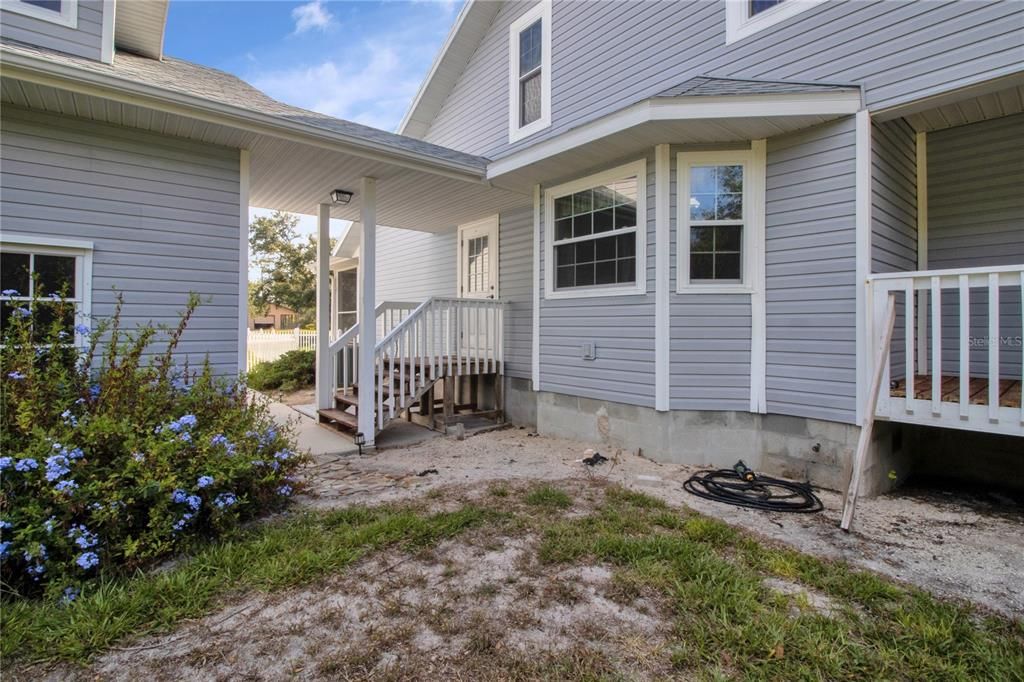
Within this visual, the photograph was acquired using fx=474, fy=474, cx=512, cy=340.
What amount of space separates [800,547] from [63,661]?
3.82 metres

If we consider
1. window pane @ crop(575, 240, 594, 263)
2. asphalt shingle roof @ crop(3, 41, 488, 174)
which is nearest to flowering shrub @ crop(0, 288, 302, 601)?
asphalt shingle roof @ crop(3, 41, 488, 174)

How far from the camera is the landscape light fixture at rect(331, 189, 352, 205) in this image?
5.96m

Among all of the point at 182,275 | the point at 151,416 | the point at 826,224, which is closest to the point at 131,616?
the point at 151,416

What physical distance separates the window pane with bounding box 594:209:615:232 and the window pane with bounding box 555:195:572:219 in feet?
1.54

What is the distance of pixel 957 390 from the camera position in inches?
147

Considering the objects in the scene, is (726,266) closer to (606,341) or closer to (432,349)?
(606,341)

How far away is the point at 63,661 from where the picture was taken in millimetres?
1944

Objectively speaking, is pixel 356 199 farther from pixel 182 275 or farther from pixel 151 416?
pixel 151 416

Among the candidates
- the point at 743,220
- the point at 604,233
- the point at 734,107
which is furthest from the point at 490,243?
the point at 734,107

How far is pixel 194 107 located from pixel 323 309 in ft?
9.89

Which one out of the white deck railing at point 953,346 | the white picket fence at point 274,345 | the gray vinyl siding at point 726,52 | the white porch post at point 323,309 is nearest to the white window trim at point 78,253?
the white porch post at point 323,309

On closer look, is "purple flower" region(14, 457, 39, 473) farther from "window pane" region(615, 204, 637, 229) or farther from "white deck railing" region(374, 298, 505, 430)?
"window pane" region(615, 204, 637, 229)

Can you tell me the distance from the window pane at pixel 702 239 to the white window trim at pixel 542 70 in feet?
10.2

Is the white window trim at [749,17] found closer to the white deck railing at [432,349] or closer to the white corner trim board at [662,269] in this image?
the white corner trim board at [662,269]
